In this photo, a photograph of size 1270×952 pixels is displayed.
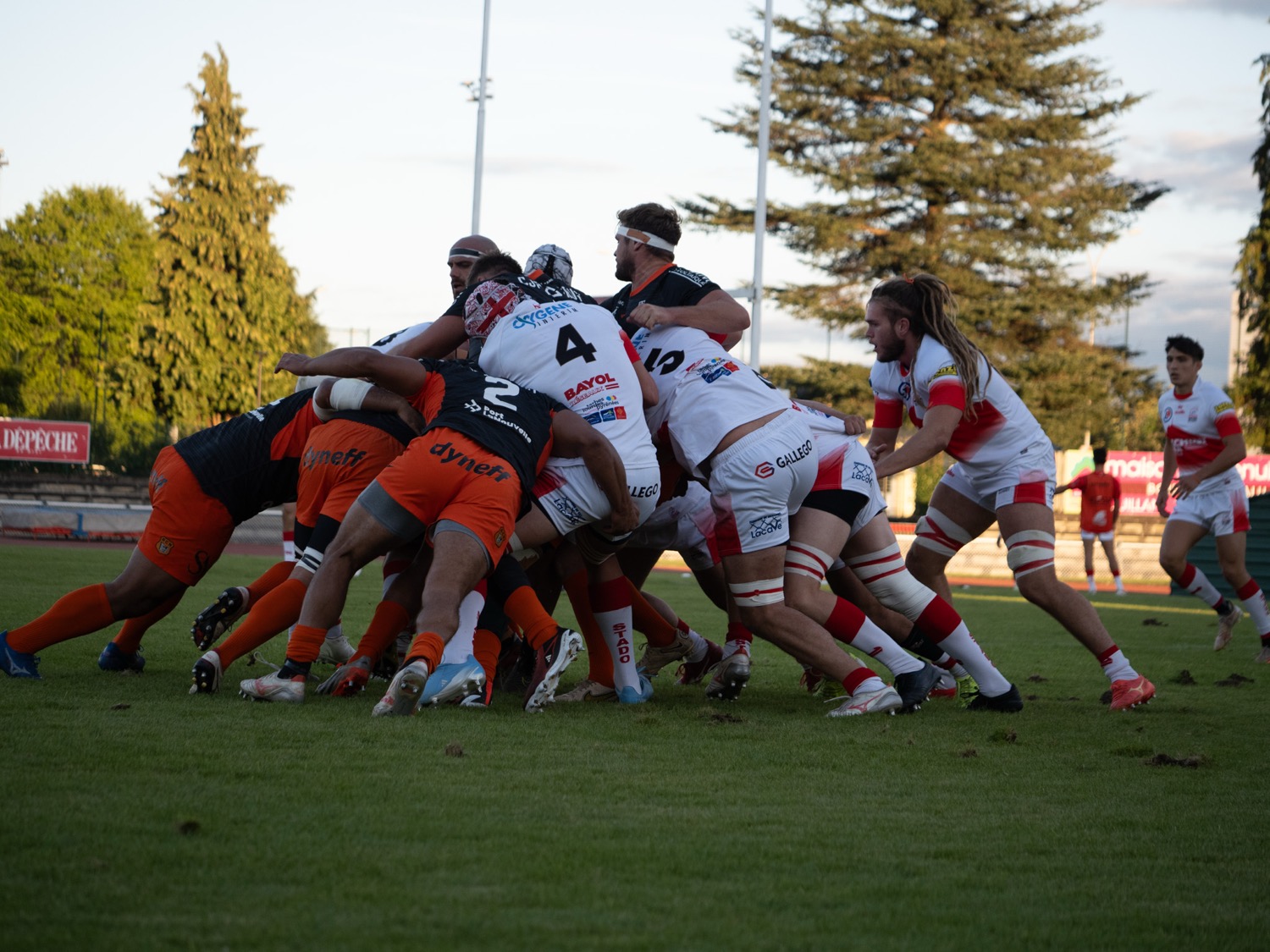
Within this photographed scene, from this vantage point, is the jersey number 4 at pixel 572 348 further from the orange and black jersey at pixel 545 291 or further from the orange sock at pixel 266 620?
the orange sock at pixel 266 620

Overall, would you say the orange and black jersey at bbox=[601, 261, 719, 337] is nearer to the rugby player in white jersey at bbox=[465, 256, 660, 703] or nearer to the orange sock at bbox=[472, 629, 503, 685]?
the rugby player in white jersey at bbox=[465, 256, 660, 703]

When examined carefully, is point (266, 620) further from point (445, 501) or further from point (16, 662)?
point (16, 662)

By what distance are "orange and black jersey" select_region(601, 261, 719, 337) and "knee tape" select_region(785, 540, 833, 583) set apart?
1.34 m

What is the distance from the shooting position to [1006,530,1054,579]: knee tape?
22.0 ft

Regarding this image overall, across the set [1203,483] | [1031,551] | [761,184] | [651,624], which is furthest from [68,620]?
[761,184]

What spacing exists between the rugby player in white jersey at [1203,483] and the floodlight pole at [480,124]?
73.9 feet

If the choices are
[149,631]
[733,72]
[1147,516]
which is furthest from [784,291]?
[149,631]

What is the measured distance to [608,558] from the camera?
644 cm

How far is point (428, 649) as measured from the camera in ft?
16.7

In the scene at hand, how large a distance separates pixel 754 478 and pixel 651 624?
1.64 m

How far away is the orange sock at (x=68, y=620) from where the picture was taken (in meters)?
5.85

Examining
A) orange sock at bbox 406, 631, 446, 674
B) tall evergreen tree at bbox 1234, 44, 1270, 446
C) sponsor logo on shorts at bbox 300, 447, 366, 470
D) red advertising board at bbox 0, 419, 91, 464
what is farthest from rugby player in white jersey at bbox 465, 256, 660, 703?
tall evergreen tree at bbox 1234, 44, 1270, 446

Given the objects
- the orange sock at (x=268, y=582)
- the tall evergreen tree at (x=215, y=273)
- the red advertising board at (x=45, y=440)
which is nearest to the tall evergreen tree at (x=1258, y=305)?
the red advertising board at (x=45, y=440)

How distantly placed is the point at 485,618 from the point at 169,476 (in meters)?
1.60
